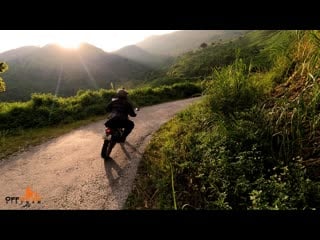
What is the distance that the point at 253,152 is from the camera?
5.41 metres

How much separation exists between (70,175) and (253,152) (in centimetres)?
369

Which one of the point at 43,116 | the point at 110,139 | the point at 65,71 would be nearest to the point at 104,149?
the point at 110,139

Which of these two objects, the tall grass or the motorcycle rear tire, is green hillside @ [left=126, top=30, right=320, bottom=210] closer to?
the motorcycle rear tire

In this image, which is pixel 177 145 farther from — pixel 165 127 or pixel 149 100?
pixel 149 100

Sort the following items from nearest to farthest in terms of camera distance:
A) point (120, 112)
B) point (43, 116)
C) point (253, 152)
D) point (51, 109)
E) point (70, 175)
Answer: point (253, 152) < point (70, 175) < point (120, 112) < point (43, 116) < point (51, 109)

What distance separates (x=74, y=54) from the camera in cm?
12362

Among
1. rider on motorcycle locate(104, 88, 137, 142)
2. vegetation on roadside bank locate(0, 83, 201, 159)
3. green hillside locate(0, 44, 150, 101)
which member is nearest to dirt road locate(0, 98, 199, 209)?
rider on motorcycle locate(104, 88, 137, 142)

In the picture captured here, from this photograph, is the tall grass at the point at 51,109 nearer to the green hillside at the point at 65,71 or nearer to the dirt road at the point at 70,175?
the dirt road at the point at 70,175

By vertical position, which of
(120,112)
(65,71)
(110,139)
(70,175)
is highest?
(120,112)

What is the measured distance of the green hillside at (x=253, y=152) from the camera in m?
Result: 4.58

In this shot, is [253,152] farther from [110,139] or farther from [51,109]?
[51,109]

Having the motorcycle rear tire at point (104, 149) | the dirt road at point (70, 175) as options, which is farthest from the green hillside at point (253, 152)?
the motorcycle rear tire at point (104, 149)

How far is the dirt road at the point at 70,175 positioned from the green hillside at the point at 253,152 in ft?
1.48

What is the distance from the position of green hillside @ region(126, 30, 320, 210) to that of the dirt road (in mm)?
451
